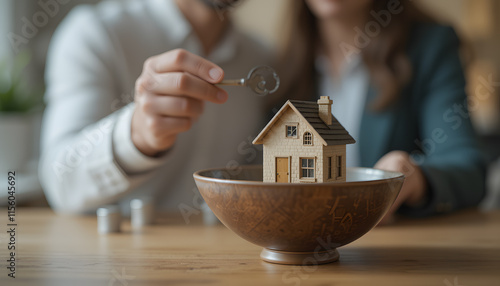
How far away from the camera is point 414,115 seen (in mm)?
1656

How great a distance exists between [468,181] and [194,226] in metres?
0.82

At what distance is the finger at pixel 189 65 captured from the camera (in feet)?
2.68

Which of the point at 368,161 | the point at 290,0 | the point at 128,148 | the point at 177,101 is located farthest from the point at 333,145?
the point at 290,0

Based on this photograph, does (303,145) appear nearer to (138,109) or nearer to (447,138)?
(138,109)

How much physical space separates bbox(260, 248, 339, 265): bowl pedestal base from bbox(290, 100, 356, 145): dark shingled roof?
174 mm

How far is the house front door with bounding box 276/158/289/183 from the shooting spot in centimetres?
72

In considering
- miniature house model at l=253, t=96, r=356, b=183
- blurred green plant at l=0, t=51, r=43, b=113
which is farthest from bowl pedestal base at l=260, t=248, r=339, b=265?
blurred green plant at l=0, t=51, r=43, b=113

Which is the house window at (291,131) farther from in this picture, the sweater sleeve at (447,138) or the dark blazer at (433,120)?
the dark blazer at (433,120)

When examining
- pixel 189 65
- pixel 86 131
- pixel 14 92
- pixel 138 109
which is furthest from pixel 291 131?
pixel 14 92

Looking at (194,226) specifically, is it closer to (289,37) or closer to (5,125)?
(289,37)

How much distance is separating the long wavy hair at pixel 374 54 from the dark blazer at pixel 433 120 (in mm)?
45

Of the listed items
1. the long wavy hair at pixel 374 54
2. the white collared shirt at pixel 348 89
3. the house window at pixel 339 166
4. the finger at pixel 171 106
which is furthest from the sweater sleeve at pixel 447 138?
the finger at pixel 171 106

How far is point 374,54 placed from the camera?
1.62 m

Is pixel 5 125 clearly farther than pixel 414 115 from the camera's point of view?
Yes
